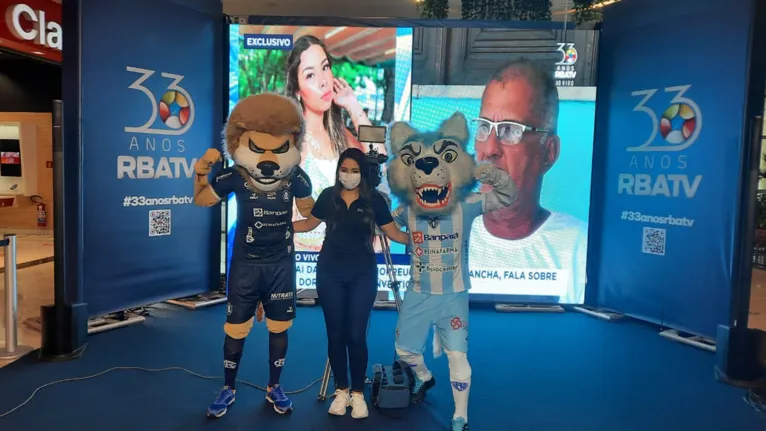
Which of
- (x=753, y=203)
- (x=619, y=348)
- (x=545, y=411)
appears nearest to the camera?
(x=545, y=411)

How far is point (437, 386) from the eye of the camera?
3205 millimetres

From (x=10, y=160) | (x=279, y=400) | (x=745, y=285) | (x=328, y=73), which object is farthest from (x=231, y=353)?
(x=10, y=160)

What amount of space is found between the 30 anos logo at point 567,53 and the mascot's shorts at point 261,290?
296 centimetres

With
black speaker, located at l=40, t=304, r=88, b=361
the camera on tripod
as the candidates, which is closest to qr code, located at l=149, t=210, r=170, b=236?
black speaker, located at l=40, t=304, r=88, b=361

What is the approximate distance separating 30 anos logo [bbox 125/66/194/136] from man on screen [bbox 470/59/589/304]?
229cm

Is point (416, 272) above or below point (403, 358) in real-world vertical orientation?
above

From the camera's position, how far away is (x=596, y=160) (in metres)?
4.75

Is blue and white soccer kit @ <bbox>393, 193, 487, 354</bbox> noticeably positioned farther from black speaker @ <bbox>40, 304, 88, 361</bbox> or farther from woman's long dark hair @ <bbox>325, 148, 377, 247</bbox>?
black speaker @ <bbox>40, 304, 88, 361</bbox>

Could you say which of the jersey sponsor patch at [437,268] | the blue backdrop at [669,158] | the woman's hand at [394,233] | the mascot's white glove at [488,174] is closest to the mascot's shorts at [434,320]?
the jersey sponsor patch at [437,268]

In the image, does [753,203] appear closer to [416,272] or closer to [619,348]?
[619,348]

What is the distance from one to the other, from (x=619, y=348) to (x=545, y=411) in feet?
4.38

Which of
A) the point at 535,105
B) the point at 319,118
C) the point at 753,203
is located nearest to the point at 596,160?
the point at 535,105

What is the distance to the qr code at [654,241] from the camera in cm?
425

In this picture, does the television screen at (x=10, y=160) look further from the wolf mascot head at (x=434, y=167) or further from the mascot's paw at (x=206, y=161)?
the wolf mascot head at (x=434, y=167)
